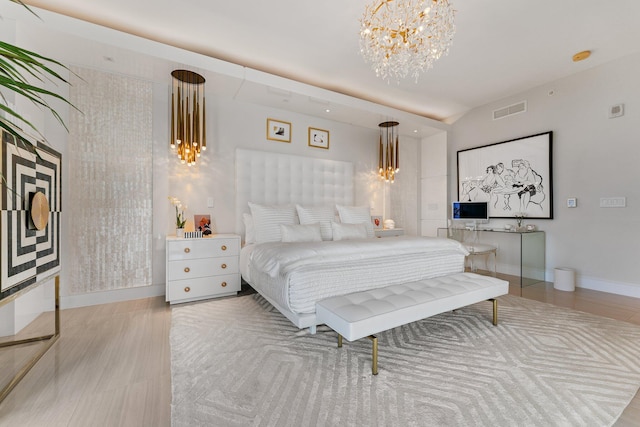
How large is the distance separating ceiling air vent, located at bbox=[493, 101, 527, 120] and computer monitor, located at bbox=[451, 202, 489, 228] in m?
1.43

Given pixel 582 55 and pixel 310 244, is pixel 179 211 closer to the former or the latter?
pixel 310 244

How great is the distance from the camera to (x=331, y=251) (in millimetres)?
2430

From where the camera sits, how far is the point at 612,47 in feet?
10.3

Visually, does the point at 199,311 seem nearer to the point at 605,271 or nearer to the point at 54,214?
the point at 54,214

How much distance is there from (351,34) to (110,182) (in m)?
3.06

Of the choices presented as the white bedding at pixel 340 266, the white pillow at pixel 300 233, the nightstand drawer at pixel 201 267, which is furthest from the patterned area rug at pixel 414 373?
the white pillow at pixel 300 233

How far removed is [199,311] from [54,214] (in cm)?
144

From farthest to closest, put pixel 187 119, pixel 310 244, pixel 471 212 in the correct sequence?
pixel 471 212 < pixel 187 119 < pixel 310 244

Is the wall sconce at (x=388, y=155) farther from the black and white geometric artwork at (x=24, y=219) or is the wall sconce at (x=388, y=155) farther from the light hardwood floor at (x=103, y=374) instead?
the black and white geometric artwork at (x=24, y=219)

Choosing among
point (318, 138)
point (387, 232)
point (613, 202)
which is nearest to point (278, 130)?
point (318, 138)

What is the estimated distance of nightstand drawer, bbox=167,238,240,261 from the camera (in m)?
2.95

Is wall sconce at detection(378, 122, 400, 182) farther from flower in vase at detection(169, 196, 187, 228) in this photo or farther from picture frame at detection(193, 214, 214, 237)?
flower in vase at detection(169, 196, 187, 228)

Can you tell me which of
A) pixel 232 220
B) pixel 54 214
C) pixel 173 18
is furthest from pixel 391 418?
pixel 173 18

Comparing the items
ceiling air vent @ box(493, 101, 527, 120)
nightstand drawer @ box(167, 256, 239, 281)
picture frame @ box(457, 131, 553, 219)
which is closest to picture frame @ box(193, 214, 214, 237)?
nightstand drawer @ box(167, 256, 239, 281)
